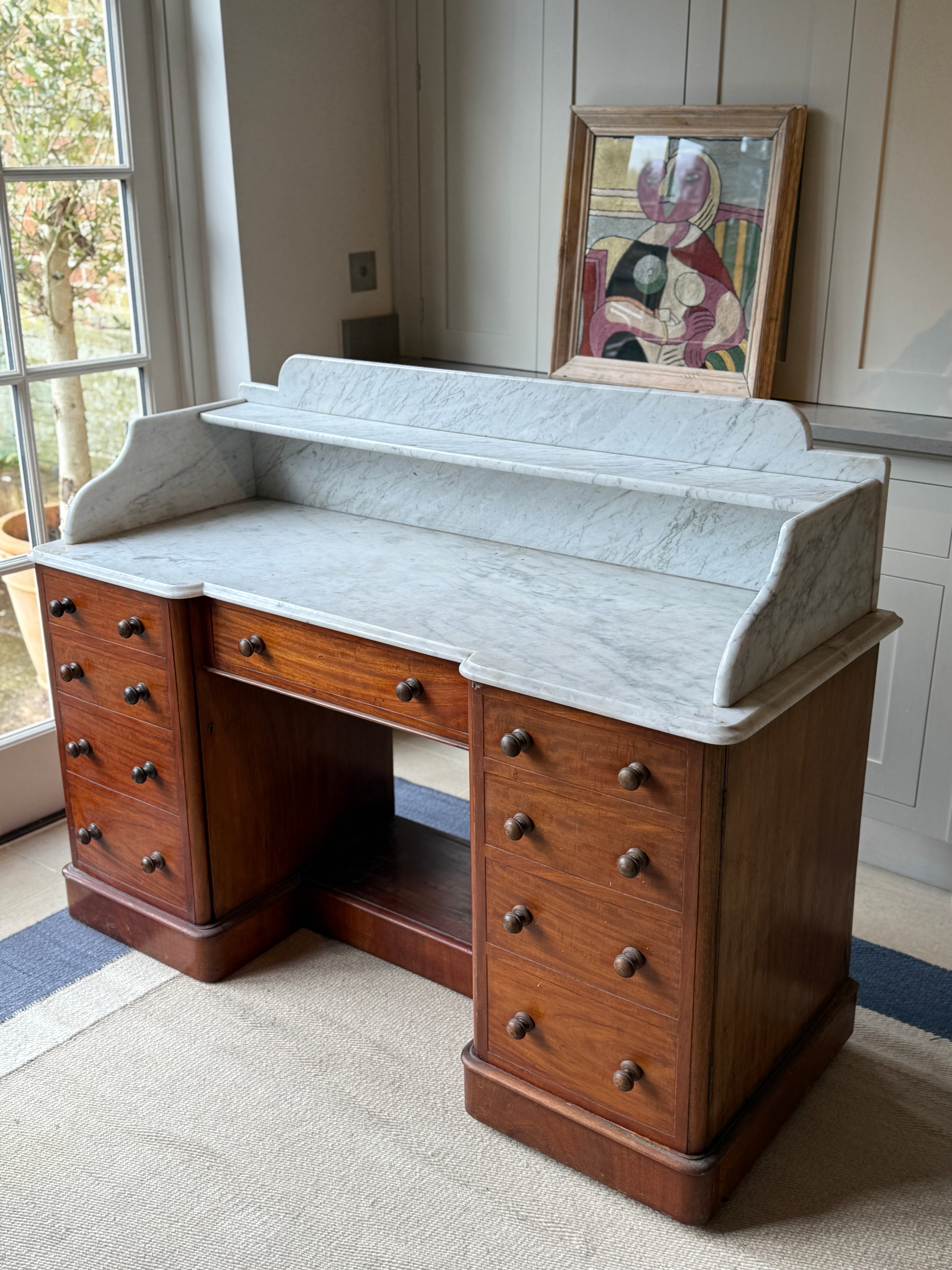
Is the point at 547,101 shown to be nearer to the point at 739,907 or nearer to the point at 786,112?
the point at 786,112

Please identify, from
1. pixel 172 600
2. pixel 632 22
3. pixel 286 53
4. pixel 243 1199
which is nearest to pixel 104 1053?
pixel 243 1199

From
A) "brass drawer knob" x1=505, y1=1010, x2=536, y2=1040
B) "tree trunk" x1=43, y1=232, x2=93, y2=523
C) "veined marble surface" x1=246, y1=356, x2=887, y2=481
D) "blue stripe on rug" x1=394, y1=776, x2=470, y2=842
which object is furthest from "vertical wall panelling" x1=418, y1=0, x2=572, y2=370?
"brass drawer knob" x1=505, y1=1010, x2=536, y2=1040

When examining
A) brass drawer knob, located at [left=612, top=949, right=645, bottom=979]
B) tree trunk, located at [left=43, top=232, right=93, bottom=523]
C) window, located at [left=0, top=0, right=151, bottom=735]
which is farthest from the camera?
tree trunk, located at [left=43, top=232, right=93, bottom=523]

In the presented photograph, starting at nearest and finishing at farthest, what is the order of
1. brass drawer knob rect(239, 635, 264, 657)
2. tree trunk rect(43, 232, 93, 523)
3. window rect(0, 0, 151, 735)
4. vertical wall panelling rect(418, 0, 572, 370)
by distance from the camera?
brass drawer knob rect(239, 635, 264, 657)
window rect(0, 0, 151, 735)
tree trunk rect(43, 232, 93, 523)
vertical wall panelling rect(418, 0, 572, 370)

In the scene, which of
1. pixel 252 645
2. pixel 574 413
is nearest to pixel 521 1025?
pixel 252 645

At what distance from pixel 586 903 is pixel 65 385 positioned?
5.84 feet

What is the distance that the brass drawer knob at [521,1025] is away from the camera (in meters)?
1.80

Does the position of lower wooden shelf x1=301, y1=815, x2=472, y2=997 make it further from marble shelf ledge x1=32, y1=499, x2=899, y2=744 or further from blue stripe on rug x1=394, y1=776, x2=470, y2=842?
marble shelf ledge x1=32, y1=499, x2=899, y2=744

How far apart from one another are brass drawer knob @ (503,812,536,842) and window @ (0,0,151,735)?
154cm

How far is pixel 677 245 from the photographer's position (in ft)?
8.73

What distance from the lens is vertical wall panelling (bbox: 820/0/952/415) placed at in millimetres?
2324

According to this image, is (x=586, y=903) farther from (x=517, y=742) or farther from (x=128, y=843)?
(x=128, y=843)

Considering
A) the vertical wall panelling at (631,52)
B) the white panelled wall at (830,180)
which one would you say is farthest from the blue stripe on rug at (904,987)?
the vertical wall panelling at (631,52)

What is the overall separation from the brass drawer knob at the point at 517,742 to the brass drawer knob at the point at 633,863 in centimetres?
20
